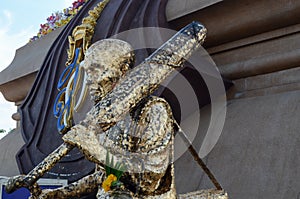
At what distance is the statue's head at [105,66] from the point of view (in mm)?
1677

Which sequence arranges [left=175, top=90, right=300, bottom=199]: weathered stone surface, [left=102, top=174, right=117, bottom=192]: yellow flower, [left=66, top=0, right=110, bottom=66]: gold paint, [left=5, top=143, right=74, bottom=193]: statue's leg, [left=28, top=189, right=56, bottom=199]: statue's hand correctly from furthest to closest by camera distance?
[left=66, top=0, right=110, bottom=66]: gold paint, [left=175, top=90, right=300, bottom=199]: weathered stone surface, [left=28, top=189, right=56, bottom=199]: statue's hand, [left=5, top=143, right=74, bottom=193]: statue's leg, [left=102, top=174, right=117, bottom=192]: yellow flower

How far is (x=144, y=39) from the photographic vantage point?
3088 millimetres

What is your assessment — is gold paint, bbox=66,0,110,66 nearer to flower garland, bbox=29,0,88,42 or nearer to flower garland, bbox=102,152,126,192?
flower garland, bbox=29,0,88,42

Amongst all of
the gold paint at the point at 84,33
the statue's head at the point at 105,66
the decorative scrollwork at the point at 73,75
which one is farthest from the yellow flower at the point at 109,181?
the gold paint at the point at 84,33

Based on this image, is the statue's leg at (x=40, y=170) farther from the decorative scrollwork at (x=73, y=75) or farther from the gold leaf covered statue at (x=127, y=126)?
the decorative scrollwork at (x=73, y=75)

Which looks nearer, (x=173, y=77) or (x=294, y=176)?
(x=294, y=176)

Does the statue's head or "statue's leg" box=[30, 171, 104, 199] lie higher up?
the statue's head

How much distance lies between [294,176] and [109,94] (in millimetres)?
1343

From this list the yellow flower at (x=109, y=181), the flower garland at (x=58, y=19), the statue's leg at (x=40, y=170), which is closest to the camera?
the yellow flower at (x=109, y=181)

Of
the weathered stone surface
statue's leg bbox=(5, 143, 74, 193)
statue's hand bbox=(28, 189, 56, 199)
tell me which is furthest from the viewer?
the weathered stone surface

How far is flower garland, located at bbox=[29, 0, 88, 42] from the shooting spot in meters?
4.95

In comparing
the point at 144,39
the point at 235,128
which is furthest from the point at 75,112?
the point at 235,128

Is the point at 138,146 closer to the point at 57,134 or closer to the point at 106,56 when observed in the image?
the point at 106,56

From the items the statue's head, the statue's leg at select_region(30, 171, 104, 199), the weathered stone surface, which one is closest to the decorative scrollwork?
the weathered stone surface
